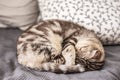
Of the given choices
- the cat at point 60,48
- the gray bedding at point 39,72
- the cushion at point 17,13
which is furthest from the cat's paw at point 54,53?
the cushion at point 17,13

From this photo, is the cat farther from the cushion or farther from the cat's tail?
the cushion

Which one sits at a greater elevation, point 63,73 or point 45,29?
point 45,29

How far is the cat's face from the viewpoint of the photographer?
1118 millimetres

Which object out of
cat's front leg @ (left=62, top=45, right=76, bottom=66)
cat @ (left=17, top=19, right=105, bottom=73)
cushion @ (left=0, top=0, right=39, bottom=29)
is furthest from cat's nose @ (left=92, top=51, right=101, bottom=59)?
cushion @ (left=0, top=0, right=39, bottom=29)

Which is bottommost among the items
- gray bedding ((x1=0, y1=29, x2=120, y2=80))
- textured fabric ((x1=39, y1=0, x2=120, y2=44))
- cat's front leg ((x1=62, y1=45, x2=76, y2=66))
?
gray bedding ((x1=0, y1=29, x2=120, y2=80))

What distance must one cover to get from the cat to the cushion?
0.27 meters

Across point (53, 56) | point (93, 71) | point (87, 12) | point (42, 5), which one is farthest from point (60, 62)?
point (42, 5)

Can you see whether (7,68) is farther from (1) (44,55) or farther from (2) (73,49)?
(2) (73,49)

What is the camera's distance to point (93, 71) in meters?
1.09

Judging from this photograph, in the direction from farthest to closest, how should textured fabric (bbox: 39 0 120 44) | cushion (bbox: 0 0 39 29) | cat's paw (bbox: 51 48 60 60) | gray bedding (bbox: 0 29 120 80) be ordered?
1. cushion (bbox: 0 0 39 29)
2. textured fabric (bbox: 39 0 120 44)
3. cat's paw (bbox: 51 48 60 60)
4. gray bedding (bbox: 0 29 120 80)

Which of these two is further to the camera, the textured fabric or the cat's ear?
the textured fabric

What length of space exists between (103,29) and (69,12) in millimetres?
226

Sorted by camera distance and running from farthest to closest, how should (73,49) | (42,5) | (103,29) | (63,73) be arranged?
(42,5) → (103,29) → (73,49) → (63,73)

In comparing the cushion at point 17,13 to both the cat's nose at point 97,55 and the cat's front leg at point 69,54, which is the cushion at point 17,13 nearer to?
the cat's front leg at point 69,54
